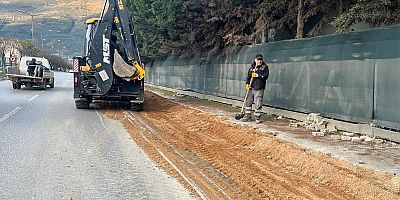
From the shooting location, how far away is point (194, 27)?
2236 cm

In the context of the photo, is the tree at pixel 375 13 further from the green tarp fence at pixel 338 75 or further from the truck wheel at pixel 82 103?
the truck wheel at pixel 82 103

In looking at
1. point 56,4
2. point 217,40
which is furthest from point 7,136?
point 56,4

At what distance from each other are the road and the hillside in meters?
96.2

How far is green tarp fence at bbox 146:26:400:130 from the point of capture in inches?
383

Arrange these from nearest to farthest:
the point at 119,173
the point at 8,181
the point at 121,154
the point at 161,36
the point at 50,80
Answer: the point at 8,181
the point at 119,173
the point at 121,154
the point at 161,36
the point at 50,80

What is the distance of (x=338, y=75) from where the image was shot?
11609 millimetres

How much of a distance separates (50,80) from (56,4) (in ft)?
475

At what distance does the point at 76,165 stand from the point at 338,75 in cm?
662

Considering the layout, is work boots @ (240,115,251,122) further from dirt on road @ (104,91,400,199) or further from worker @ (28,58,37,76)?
worker @ (28,58,37,76)

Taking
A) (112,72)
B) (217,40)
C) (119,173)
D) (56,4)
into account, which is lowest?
(119,173)

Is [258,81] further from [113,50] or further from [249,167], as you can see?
[113,50]

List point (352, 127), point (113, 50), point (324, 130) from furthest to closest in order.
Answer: point (113, 50) < point (324, 130) < point (352, 127)

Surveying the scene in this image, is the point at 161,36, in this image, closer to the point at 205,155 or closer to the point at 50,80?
the point at 50,80

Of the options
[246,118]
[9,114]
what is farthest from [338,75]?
[9,114]
